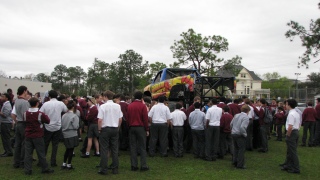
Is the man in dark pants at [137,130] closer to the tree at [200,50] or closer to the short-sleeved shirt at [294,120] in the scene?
the short-sleeved shirt at [294,120]

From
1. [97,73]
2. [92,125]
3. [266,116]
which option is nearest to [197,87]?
[266,116]

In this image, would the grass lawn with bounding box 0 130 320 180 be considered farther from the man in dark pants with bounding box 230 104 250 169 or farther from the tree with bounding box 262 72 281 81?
the tree with bounding box 262 72 281 81

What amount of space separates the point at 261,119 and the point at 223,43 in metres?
29.3

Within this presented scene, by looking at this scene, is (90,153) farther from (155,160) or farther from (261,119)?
(261,119)

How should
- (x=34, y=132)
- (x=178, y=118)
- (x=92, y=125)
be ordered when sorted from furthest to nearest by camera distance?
1. (x=178, y=118)
2. (x=92, y=125)
3. (x=34, y=132)

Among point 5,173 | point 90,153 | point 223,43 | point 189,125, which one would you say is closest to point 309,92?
point 223,43

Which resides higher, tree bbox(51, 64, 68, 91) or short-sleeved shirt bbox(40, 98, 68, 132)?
tree bbox(51, 64, 68, 91)

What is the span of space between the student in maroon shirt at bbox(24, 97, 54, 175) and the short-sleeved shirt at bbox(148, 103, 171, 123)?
3354mm

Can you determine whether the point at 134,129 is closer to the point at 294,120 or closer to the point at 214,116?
the point at 214,116

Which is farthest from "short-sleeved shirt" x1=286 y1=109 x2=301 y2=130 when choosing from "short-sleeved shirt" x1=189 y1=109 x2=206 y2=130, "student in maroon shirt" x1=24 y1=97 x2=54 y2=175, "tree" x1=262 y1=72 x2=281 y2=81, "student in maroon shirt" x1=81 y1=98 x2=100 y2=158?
"tree" x1=262 y1=72 x2=281 y2=81

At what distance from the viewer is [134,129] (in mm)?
7586

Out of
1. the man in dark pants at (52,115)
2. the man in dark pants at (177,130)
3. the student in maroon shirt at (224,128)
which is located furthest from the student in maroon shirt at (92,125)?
the student in maroon shirt at (224,128)

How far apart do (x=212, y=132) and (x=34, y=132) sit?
5044 mm

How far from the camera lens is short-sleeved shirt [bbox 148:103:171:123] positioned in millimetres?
9156
